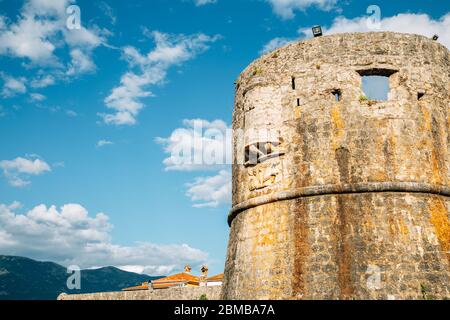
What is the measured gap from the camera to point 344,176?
9109mm

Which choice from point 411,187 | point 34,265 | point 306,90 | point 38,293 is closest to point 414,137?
point 411,187

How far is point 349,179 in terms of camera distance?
357 inches

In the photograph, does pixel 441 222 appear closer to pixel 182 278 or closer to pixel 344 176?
pixel 344 176

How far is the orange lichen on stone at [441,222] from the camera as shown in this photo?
8.61 meters

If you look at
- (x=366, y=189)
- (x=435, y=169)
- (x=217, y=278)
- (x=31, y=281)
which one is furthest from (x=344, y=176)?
(x=31, y=281)

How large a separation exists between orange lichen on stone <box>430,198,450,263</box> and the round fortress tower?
0.02 meters

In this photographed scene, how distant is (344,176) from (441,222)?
1993 mm

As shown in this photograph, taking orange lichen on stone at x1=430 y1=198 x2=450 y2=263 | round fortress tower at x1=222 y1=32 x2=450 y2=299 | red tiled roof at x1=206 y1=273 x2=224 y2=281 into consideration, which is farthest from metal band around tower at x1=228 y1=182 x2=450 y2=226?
red tiled roof at x1=206 y1=273 x2=224 y2=281

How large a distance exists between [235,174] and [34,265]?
207 metres

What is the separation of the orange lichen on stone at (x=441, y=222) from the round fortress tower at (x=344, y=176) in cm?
2

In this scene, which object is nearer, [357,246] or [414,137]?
[357,246]

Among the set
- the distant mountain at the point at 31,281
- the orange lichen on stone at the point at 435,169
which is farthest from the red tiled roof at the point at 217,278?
the distant mountain at the point at 31,281
